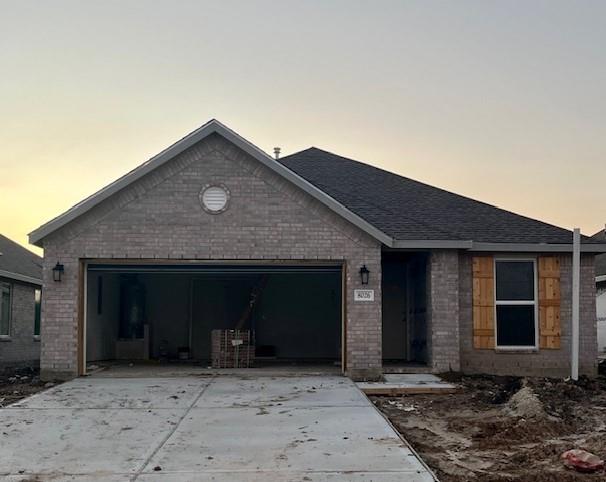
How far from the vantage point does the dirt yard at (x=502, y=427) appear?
791 cm

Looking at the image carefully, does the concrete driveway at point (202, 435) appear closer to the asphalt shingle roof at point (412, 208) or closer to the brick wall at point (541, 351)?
the brick wall at point (541, 351)

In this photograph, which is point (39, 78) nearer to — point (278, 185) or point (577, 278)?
point (278, 185)

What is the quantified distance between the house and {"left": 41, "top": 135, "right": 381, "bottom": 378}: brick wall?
0.07 feet

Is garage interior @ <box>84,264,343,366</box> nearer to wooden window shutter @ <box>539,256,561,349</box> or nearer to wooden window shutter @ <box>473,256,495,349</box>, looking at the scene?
wooden window shutter @ <box>473,256,495,349</box>

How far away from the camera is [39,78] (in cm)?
1552

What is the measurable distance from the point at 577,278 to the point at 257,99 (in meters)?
7.96

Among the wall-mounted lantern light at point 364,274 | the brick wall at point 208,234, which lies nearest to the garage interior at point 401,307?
the wall-mounted lantern light at point 364,274

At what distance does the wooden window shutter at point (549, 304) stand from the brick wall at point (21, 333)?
48.3 ft

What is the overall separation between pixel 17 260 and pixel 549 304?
56.7 feet

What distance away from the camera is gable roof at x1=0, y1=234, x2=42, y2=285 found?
2238 centimetres

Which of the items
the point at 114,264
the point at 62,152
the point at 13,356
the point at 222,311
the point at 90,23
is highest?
the point at 90,23

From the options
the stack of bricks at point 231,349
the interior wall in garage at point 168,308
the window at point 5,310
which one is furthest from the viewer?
the window at point 5,310

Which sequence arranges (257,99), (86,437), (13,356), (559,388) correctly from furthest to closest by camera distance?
(13,356)
(257,99)
(559,388)
(86,437)

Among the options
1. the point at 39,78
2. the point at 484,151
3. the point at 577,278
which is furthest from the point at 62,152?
the point at 577,278
